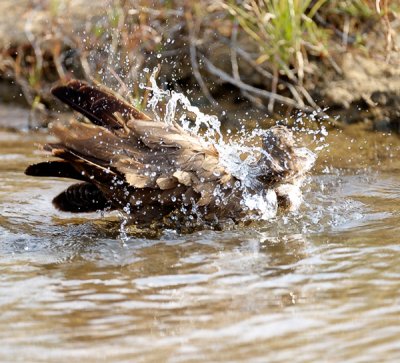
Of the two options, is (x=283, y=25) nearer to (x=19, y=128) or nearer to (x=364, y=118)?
(x=364, y=118)

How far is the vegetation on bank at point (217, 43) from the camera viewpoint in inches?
267

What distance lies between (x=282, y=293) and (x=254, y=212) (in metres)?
1.08

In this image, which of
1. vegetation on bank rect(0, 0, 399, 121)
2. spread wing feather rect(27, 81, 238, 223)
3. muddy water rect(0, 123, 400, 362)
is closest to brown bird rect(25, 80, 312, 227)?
spread wing feather rect(27, 81, 238, 223)

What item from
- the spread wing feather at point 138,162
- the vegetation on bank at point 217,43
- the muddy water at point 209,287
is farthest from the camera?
the vegetation on bank at point 217,43

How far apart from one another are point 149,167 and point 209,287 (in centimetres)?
99

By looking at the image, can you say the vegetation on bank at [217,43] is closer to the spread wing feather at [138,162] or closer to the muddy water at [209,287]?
the muddy water at [209,287]

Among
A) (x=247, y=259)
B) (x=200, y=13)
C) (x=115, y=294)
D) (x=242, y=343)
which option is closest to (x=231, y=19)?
(x=200, y=13)

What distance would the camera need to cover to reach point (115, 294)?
370 cm

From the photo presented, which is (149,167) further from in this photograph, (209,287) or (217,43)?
(217,43)

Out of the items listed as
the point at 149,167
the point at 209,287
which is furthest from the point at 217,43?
the point at 209,287

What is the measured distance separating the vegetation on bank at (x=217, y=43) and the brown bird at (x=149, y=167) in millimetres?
1943

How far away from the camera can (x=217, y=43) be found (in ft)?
24.5

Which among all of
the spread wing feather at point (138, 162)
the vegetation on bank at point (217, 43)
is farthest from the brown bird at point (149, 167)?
the vegetation on bank at point (217, 43)

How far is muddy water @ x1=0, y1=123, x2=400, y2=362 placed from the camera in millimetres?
3102
